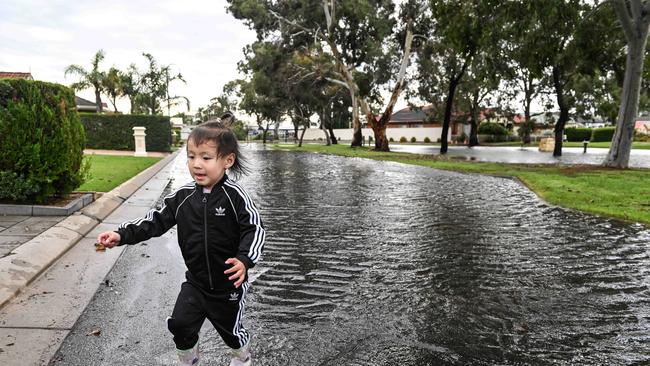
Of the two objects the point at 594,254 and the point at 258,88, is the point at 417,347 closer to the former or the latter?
the point at 594,254

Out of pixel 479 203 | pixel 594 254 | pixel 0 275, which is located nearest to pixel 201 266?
pixel 0 275

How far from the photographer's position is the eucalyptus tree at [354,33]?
33406 mm

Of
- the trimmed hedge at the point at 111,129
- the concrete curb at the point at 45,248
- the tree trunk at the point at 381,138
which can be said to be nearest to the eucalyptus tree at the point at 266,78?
the tree trunk at the point at 381,138

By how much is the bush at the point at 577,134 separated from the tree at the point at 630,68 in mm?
41443

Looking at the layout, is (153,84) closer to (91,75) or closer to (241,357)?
(91,75)

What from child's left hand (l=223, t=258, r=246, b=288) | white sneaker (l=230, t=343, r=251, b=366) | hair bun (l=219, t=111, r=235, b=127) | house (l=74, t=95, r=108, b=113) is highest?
house (l=74, t=95, r=108, b=113)

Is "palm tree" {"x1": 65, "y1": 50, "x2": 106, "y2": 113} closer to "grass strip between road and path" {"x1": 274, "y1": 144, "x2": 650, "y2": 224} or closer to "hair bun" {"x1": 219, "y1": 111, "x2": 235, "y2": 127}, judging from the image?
"grass strip between road and path" {"x1": 274, "y1": 144, "x2": 650, "y2": 224}

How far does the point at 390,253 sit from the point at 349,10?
96.8 ft

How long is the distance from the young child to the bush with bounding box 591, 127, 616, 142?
5671 cm

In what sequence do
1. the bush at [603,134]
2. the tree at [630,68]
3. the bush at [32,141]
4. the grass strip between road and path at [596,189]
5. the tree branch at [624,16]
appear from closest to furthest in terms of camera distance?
the bush at [32,141]
the grass strip between road and path at [596,189]
the tree branch at [624,16]
the tree at [630,68]
the bush at [603,134]

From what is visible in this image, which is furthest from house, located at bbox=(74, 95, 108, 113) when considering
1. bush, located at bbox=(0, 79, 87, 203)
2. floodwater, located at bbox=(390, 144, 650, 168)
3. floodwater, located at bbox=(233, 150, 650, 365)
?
floodwater, located at bbox=(233, 150, 650, 365)

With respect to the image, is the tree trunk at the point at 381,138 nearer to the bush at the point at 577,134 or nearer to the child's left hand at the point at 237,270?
the bush at the point at 577,134

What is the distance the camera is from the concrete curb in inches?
160

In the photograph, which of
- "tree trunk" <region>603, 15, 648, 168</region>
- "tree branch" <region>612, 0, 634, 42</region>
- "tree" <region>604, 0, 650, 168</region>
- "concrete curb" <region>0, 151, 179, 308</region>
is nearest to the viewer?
"concrete curb" <region>0, 151, 179, 308</region>
